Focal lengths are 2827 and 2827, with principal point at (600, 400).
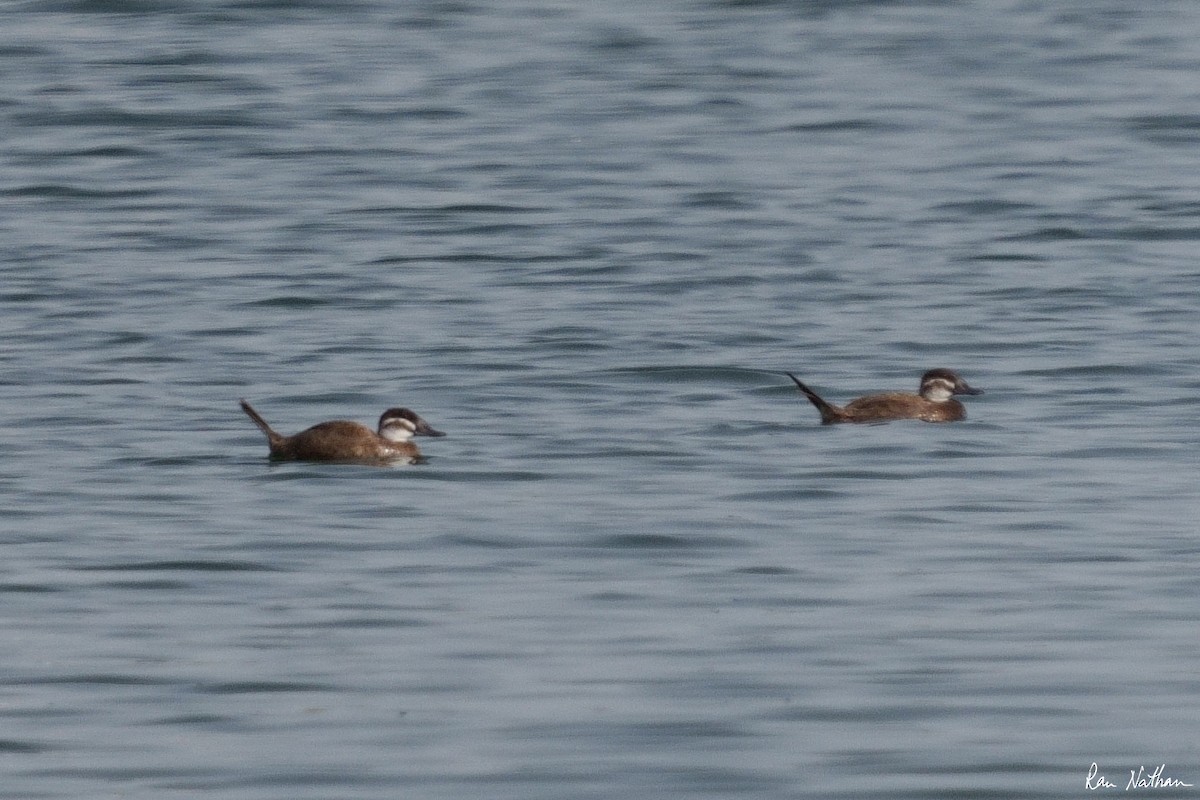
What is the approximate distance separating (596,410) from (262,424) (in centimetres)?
201

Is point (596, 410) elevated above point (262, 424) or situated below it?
below

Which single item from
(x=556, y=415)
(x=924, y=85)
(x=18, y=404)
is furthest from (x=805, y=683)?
(x=924, y=85)

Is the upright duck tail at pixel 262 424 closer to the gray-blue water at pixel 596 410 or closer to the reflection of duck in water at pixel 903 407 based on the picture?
the gray-blue water at pixel 596 410

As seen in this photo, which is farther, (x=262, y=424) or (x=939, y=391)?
(x=939, y=391)

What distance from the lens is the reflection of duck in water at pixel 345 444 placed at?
41.1 ft

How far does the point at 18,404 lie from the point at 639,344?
12.1ft

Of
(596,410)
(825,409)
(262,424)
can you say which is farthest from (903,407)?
(262,424)

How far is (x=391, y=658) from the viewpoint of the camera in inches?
344

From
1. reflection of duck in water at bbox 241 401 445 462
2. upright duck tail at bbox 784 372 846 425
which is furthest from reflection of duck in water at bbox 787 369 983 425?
reflection of duck in water at bbox 241 401 445 462

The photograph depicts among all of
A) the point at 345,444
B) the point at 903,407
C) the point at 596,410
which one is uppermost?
the point at 345,444

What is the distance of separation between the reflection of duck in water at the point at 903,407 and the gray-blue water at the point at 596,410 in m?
0.13

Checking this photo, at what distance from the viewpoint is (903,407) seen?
13.7 metres

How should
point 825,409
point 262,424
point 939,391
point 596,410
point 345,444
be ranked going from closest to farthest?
point 345,444
point 262,424
point 825,409
point 939,391
point 596,410

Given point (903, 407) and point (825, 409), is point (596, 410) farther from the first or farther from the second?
point (903, 407)
